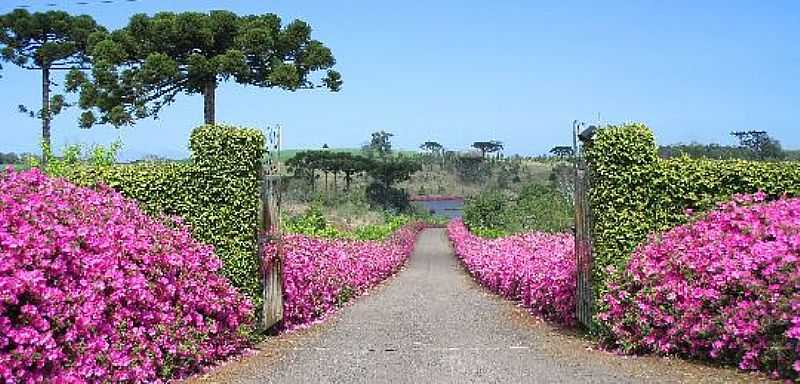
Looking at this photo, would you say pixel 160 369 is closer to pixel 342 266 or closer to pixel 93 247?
pixel 93 247

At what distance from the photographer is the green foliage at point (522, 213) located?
76.9ft

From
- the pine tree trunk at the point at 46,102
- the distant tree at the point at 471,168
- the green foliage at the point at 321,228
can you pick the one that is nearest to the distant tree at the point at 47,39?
the pine tree trunk at the point at 46,102

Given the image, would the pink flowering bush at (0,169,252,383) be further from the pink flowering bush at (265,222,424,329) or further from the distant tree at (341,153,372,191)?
the distant tree at (341,153,372,191)

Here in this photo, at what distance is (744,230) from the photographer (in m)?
7.89

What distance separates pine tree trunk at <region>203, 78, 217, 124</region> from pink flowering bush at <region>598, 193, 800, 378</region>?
28213mm

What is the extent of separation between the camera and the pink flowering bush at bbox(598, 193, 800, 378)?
665 centimetres

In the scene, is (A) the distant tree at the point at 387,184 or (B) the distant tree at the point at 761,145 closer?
(B) the distant tree at the point at 761,145

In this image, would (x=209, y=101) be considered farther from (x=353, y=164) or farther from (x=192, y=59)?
(x=353, y=164)

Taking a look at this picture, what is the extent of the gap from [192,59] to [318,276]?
71.4 feet

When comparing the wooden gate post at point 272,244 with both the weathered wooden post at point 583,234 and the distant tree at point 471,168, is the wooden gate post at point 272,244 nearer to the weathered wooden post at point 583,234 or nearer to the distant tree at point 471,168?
the weathered wooden post at point 583,234

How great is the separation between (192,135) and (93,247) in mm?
2828

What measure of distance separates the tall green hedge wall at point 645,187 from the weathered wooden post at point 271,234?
12.0 ft

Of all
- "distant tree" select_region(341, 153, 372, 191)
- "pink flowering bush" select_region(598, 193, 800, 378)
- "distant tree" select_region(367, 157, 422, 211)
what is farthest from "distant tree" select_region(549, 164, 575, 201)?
"distant tree" select_region(367, 157, 422, 211)

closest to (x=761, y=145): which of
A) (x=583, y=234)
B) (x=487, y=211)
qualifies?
(x=487, y=211)
